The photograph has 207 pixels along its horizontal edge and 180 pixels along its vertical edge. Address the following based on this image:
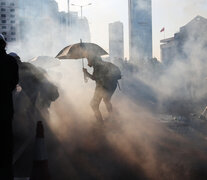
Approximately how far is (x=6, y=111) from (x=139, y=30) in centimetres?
10879

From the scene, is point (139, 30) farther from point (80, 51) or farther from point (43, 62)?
point (80, 51)

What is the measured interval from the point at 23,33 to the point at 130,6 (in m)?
33.4

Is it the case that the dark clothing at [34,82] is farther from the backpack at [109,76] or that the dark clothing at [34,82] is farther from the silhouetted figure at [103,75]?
the backpack at [109,76]

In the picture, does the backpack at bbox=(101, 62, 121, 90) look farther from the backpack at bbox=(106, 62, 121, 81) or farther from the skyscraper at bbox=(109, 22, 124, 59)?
the skyscraper at bbox=(109, 22, 124, 59)

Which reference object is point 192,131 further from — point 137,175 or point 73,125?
point 137,175

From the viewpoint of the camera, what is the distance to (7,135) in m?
3.06

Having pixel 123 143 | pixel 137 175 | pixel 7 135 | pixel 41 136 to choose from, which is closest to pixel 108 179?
pixel 137 175

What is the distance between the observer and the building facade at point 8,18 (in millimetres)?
98188

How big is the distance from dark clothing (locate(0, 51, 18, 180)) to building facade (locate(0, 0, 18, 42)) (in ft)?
323

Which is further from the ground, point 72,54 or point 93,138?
→ point 72,54

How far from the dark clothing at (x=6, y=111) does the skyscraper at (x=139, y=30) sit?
8825 cm

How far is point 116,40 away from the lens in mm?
169000

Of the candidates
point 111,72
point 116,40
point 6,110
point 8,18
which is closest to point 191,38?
point 111,72

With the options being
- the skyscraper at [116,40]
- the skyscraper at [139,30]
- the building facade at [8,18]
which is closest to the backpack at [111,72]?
the skyscraper at [139,30]
